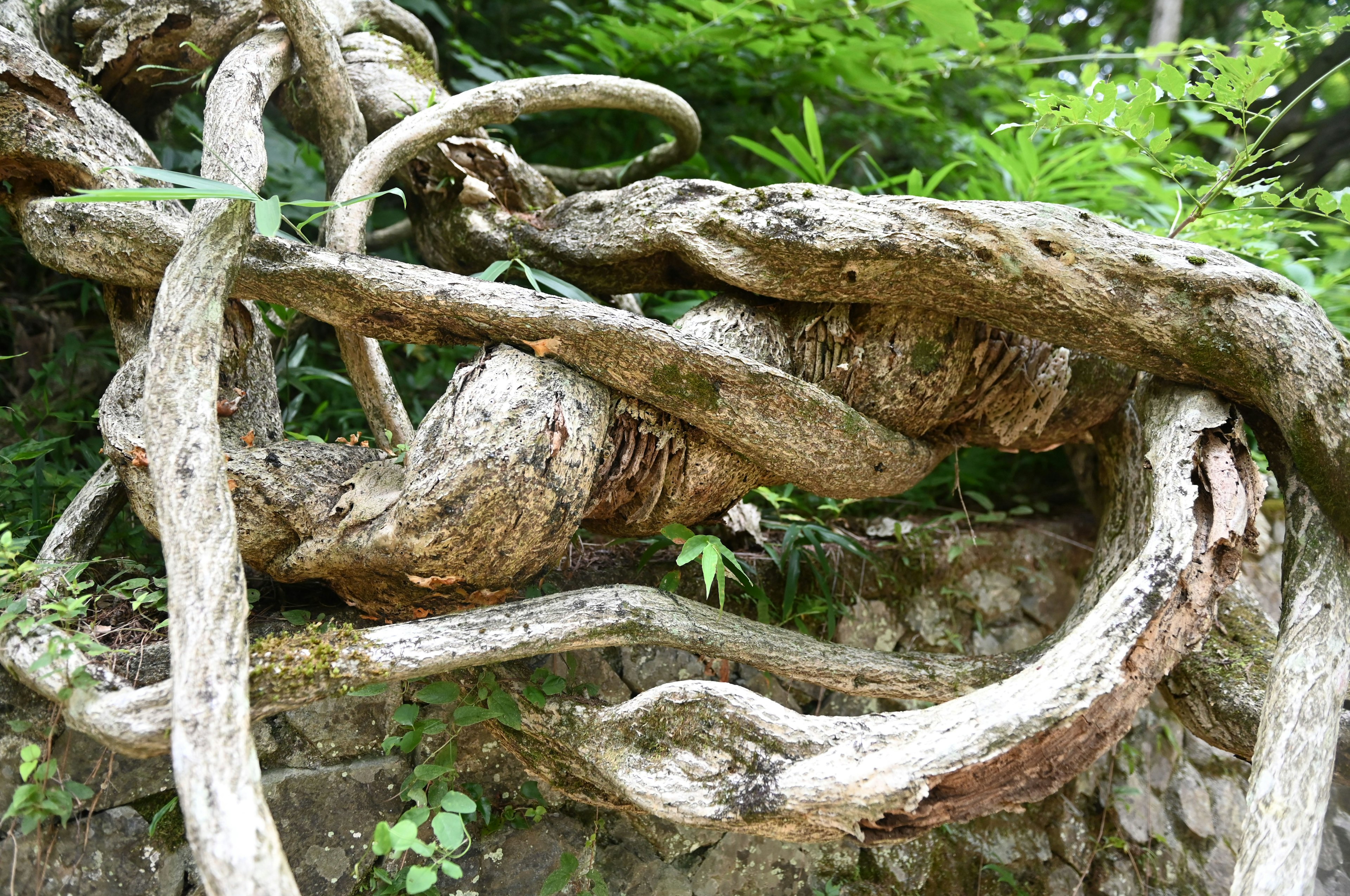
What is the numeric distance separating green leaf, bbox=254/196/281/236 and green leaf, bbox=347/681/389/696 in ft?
2.90

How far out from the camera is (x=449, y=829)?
1562mm

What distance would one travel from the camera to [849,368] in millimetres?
2053

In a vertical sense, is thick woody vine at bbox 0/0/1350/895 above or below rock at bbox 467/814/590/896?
above

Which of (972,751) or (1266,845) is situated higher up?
(972,751)

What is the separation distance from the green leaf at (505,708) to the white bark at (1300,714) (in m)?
1.46

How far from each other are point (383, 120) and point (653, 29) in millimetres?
1250

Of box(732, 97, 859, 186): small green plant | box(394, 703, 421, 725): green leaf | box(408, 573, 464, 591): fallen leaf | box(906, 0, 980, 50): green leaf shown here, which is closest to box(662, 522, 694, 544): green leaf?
box(408, 573, 464, 591): fallen leaf

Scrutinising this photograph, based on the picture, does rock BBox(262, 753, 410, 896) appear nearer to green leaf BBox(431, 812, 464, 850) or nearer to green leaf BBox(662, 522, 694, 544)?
green leaf BBox(431, 812, 464, 850)

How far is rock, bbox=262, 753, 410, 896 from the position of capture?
74.7 inches

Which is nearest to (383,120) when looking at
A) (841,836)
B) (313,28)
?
(313,28)

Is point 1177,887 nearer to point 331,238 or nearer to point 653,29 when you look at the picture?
point 331,238

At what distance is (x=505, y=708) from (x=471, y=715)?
0.24 ft

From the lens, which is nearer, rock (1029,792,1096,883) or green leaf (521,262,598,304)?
green leaf (521,262,598,304)

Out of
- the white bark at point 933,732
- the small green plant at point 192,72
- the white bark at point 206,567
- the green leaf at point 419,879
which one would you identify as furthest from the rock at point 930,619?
the small green plant at point 192,72
